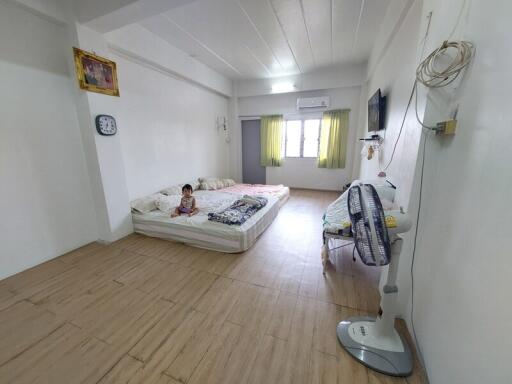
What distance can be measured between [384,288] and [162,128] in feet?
12.6

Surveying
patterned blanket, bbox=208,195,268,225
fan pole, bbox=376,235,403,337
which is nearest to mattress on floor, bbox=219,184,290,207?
patterned blanket, bbox=208,195,268,225

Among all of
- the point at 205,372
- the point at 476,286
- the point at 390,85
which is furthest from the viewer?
the point at 390,85

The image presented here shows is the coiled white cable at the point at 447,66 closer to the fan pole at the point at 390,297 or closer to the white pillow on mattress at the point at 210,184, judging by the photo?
the fan pole at the point at 390,297

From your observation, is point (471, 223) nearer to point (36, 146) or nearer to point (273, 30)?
point (273, 30)

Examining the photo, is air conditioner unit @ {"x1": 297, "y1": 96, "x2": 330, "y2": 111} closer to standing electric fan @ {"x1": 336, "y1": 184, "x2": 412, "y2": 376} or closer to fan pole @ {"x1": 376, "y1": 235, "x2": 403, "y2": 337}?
standing electric fan @ {"x1": 336, "y1": 184, "x2": 412, "y2": 376}

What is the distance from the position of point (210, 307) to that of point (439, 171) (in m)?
1.83

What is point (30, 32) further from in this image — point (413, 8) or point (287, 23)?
point (413, 8)

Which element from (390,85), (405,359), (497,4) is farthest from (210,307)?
(390,85)

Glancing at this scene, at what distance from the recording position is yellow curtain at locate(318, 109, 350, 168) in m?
4.92

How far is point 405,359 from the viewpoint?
117 cm

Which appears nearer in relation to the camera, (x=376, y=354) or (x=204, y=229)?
(x=376, y=354)

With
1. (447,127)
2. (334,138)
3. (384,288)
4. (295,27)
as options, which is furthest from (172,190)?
(334,138)

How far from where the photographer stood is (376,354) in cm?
120

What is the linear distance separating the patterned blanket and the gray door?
2.76 meters
